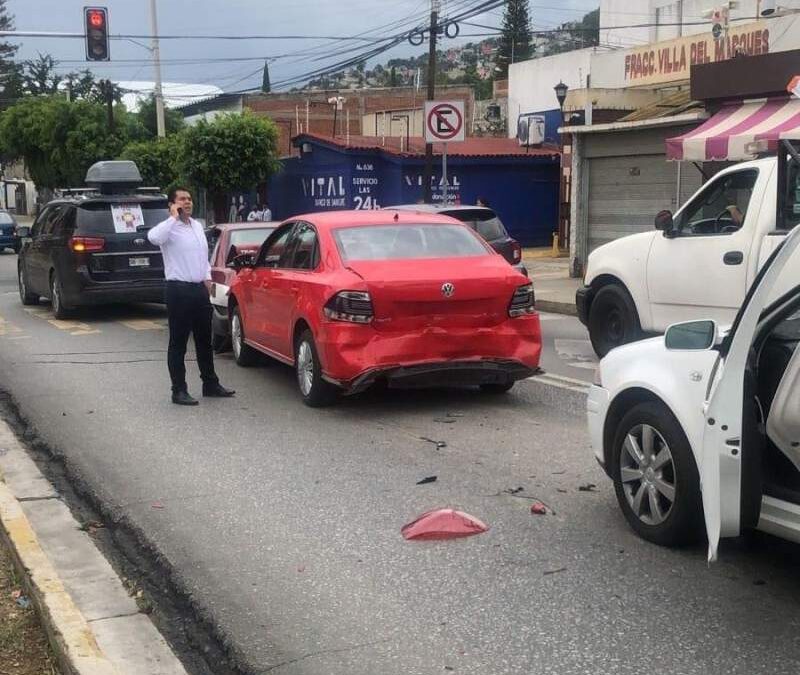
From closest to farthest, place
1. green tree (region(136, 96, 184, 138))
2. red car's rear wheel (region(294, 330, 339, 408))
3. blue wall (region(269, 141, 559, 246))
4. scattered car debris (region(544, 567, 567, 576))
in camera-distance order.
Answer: scattered car debris (region(544, 567, 567, 576))
red car's rear wheel (region(294, 330, 339, 408))
blue wall (region(269, 141, 559, 246))
green tree (region(136, 96, 184, 138))

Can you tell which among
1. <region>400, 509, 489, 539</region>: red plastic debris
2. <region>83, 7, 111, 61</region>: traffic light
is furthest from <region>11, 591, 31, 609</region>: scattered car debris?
<region>83, 7, 111, 61</region>: traffic light

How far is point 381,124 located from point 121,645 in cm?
4965

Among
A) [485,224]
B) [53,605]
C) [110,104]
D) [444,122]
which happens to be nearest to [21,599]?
[53,605]

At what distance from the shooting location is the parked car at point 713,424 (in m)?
4.36

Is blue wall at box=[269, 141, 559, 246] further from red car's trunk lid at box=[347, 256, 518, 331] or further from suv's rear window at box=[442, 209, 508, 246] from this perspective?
red car's trunk lid at box=[347, 256, 518, 331]

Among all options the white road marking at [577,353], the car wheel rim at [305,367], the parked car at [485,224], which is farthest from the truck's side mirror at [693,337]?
the parked car at [485,224]

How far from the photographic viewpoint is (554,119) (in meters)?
33.2

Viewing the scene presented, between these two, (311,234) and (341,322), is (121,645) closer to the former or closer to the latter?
(341,322)

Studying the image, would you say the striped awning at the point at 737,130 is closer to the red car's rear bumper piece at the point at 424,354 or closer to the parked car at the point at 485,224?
the parked car at the point at 485,224

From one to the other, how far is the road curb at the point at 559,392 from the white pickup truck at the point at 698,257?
1.21 m

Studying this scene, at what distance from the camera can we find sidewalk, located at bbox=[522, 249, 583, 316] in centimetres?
1722

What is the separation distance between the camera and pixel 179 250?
9.13 meters

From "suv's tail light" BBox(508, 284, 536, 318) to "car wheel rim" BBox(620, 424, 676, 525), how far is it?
3251mm

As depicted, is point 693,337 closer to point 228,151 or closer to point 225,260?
point 225,260
